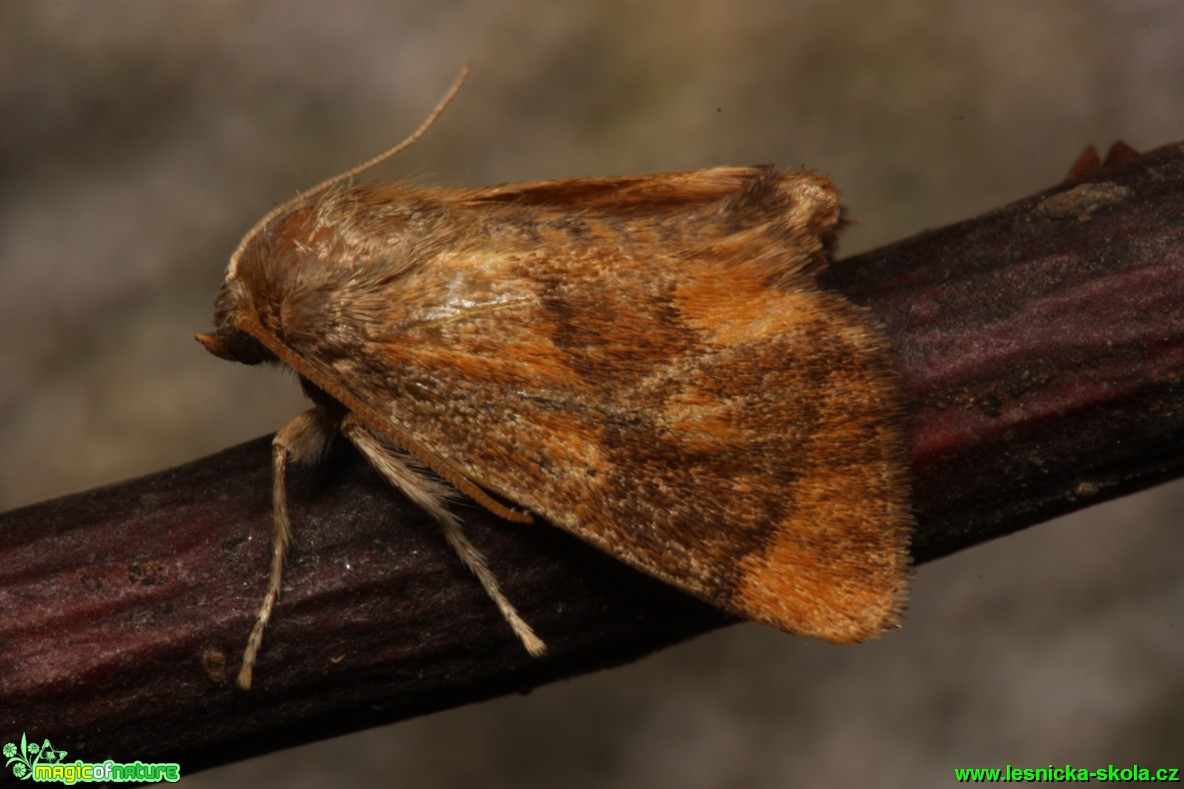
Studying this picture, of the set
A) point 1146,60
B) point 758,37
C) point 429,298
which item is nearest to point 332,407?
point 429,298

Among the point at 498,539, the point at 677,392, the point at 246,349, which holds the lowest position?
the point at 498,539

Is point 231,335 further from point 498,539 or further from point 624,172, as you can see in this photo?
point 624,172

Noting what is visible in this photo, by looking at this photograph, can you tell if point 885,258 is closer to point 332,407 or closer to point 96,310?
point 332,407

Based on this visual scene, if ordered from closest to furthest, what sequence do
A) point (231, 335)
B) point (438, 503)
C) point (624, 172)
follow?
1. point (438, 503)
2. point (231, 335)
3. point (624, 172)

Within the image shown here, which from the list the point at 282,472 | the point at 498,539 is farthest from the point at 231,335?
the point at 498,539

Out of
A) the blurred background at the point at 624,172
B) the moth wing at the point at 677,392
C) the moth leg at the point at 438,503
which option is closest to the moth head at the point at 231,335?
the moth wing at the point at 677,392
